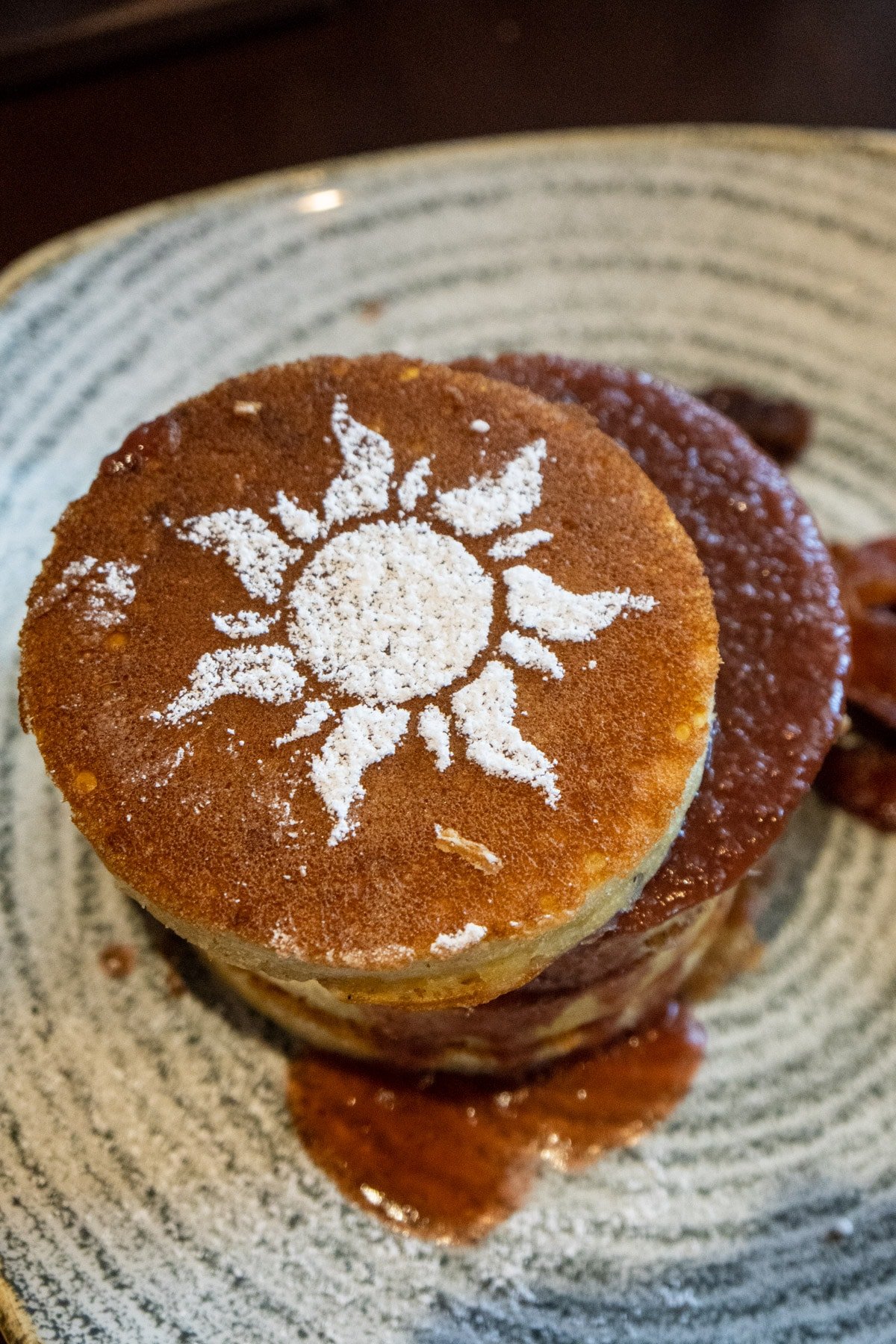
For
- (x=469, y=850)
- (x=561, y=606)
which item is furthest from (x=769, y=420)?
(x=469, y=850)

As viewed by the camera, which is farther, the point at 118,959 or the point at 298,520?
the point at 118,959

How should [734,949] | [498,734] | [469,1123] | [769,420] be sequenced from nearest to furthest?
1. [498,734]
2. [469,1123]
3. [734,949]
4. [769,420]

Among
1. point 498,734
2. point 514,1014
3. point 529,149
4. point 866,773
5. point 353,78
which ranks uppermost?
point 353,78

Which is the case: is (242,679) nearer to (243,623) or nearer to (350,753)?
(243,623)

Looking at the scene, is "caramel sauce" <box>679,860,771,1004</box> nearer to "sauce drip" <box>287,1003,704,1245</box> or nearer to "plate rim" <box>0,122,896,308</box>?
"sauce drip" <box>287,1003,704,1245</box>

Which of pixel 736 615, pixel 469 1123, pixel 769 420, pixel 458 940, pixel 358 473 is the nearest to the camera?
pixel 458 940

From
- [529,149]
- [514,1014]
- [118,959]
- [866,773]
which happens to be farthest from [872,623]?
[118,959]

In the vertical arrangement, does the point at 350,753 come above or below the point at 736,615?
above

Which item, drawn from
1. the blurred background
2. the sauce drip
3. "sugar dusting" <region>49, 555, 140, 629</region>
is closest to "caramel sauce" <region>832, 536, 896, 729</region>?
the sauce drip
